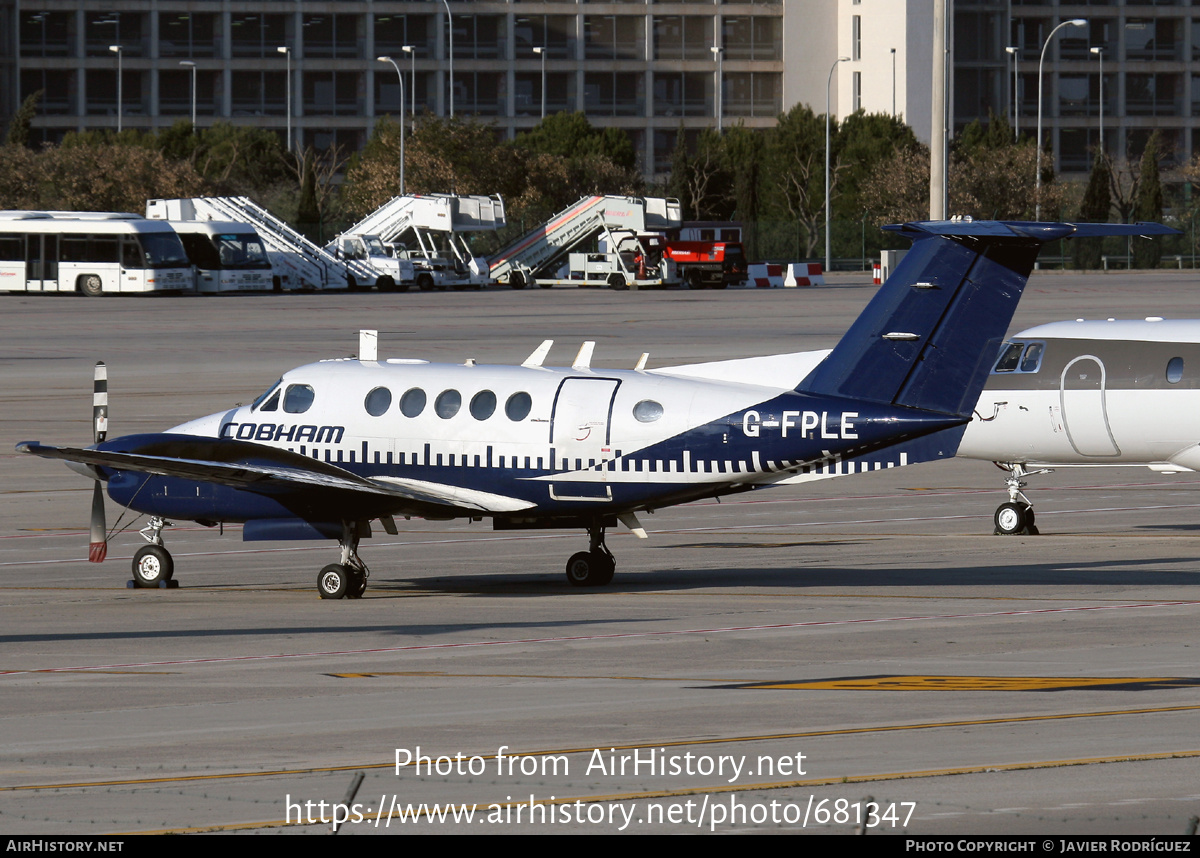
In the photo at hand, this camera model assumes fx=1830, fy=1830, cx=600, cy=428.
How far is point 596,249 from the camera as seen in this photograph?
4166 inches

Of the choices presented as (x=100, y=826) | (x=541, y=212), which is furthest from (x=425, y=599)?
(x=541, y=212)

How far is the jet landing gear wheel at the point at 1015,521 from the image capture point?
Answer: 81.5 feet

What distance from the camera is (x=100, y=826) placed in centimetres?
955

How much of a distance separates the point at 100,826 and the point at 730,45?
14858 centimetres

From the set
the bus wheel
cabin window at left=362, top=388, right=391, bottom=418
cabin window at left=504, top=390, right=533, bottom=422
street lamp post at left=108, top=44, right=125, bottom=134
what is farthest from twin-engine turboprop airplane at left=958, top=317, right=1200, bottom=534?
street lamp post at left=108, top=44, right=125, bottom=134

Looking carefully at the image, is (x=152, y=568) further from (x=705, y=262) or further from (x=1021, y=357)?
(x=705, y=262)

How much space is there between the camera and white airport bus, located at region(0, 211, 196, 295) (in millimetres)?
87688

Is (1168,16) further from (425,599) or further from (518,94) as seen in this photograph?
(425,599)

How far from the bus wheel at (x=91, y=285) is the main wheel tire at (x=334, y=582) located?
71.8 meters

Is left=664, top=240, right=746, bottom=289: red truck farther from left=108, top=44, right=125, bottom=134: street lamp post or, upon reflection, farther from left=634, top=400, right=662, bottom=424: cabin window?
left=634, top=400, right=662, bottom=424: cabin window

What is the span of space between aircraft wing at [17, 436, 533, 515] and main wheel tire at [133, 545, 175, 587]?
2.99ft

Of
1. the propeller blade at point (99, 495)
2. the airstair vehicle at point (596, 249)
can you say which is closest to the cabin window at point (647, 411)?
the propeller blade at point (99, 495)

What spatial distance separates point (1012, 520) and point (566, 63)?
130513mm

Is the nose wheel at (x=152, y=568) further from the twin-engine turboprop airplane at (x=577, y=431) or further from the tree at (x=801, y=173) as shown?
the tree at (x=801, y=173)
